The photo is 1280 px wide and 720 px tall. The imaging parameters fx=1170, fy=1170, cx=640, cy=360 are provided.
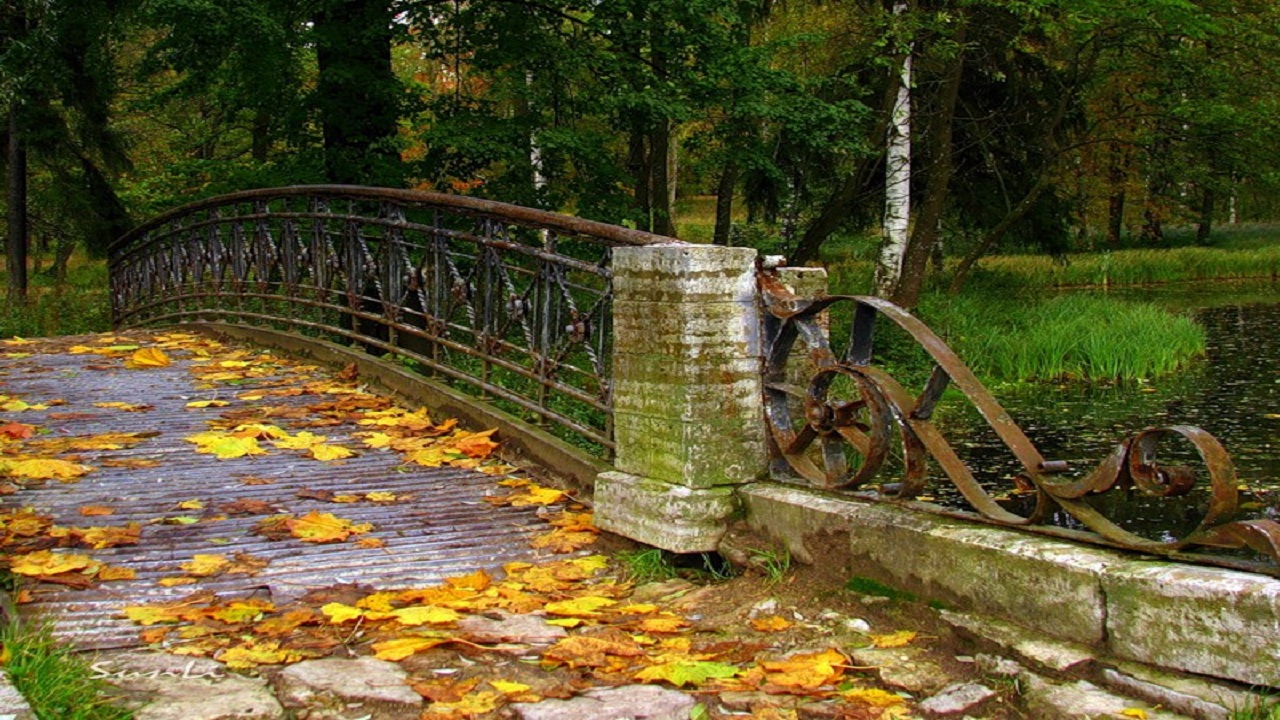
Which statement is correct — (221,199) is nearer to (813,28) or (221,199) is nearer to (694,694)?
(694,694)

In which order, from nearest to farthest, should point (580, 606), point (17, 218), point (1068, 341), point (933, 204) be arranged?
1. point (580, 606)
2. point (1068, 341)
3. point (933, 204)
4. point (17, 218)

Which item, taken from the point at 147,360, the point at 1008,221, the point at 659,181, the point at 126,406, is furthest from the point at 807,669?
the point at 1008,221

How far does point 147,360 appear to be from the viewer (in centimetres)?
956

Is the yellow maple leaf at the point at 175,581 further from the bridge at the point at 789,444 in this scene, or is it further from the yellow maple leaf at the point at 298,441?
the yellow maple leaf at the point at 298,441

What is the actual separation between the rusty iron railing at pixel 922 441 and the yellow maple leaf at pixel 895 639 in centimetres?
44

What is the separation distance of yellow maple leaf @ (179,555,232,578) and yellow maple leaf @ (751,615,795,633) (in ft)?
6.70

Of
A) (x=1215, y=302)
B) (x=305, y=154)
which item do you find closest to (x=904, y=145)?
(x=305, y=154)

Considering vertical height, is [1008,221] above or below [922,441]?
above

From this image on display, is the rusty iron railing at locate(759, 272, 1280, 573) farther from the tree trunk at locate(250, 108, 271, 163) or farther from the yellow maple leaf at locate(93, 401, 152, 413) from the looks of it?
the tree trunk at locate(250, 108, 271, 163)

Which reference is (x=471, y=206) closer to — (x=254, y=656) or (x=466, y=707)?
(x=254, y=656)

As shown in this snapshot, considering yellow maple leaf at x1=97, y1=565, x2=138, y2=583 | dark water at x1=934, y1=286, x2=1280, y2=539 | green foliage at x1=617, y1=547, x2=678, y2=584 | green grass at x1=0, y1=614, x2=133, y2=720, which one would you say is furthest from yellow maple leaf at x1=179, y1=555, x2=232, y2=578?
dark water at x1=934, y1=286, x2=1280, y2=539

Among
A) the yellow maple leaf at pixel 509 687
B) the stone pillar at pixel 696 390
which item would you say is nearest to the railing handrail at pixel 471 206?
the stone pillar at pixel 696 390

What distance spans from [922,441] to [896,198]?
1191 centimetres

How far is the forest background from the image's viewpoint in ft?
38.4
